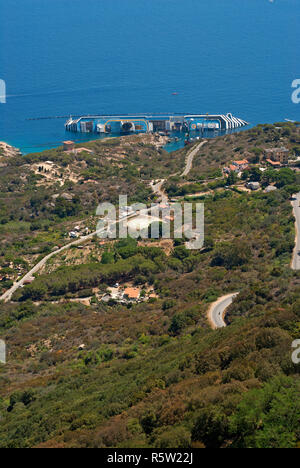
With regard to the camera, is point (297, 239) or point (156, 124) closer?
point (297, 239)

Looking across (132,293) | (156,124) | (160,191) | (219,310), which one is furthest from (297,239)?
(156,124)

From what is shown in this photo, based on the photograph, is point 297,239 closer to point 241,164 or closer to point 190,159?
point 241,164

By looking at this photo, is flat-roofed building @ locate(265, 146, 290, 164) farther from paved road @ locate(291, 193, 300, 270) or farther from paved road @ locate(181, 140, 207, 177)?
paved road @ locate(181, 140, 207, 177)

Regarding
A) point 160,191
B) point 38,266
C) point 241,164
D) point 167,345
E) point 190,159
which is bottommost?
point 167,345

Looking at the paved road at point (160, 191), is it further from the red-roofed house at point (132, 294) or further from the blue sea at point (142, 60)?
the blue sea at point (142, 60)

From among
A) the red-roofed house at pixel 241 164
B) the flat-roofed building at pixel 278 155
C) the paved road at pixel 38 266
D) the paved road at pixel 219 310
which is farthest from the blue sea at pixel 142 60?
the paved road at pixel 219 310
